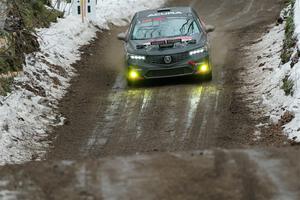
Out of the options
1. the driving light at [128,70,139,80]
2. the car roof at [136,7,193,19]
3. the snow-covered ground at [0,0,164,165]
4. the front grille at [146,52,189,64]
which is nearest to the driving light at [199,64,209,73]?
the front grille at [146,52,189,64]

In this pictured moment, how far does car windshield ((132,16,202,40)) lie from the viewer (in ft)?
49.6

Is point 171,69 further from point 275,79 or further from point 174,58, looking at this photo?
point 275,79

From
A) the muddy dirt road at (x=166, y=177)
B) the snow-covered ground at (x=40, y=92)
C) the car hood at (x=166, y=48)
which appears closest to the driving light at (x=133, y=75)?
the car hood at (x=166, y=48)

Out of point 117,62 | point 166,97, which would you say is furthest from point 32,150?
point 117,62

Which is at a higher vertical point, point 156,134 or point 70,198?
point 70,198

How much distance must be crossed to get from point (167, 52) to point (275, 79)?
2622mm

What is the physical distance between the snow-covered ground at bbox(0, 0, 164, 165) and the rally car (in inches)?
Answer: 78.1

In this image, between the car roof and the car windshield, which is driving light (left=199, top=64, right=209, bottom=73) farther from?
the car roof

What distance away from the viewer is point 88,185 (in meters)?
6.59

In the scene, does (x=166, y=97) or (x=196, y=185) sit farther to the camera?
(x=166, y=97)

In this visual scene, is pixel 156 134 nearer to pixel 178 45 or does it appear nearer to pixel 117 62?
pixel 178 45

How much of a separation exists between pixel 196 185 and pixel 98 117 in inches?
266

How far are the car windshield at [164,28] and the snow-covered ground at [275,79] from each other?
1921 mm

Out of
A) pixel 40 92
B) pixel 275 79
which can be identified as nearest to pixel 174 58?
pixel 275 79
